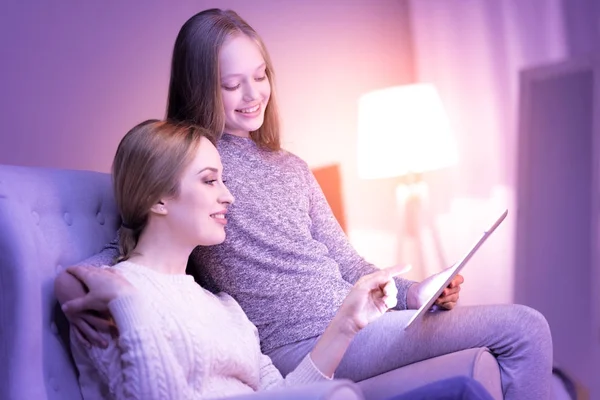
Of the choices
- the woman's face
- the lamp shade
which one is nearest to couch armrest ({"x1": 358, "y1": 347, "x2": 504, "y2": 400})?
the woman's face

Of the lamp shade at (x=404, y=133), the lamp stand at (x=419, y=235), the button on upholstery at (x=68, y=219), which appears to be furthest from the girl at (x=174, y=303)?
the lamp stand at (x=419, y=235)

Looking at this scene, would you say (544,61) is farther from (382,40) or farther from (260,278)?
(260,278)

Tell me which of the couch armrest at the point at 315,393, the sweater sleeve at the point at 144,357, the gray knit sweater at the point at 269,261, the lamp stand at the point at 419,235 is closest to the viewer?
the couch armrest at the point at 315,393

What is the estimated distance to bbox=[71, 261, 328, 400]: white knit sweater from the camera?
1.15 metres

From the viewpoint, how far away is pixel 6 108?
2002 mm

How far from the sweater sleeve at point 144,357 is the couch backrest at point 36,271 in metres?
0.16

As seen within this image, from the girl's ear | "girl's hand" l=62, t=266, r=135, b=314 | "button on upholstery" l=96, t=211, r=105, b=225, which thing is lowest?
"girl's hand" l=62, t=266, r=135, b=314

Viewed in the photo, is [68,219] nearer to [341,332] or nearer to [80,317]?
[80,317]

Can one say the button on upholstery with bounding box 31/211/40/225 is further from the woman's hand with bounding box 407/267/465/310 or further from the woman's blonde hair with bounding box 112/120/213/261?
the woman's hand with bounding box 407/267/465/310

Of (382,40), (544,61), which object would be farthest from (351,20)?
(544,61)

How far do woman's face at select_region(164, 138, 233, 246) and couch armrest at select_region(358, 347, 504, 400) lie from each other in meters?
0.40

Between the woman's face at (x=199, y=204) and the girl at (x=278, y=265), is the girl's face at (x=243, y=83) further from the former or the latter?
the woman's face at (x=199, y=204)

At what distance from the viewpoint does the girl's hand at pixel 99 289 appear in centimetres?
121

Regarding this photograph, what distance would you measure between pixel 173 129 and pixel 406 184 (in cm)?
129
